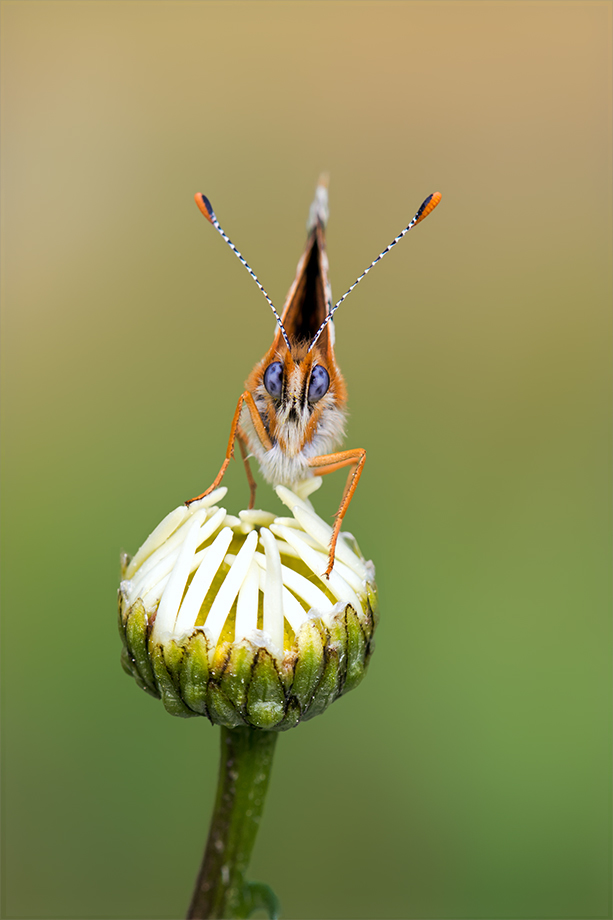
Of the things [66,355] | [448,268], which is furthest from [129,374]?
[448,268]

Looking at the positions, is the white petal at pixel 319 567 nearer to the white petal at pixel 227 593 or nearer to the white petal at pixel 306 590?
the white petal at pixel 306 590

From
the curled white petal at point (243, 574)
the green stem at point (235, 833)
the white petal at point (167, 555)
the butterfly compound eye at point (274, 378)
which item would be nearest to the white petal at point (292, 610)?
the curled white petal at point (243, 574)

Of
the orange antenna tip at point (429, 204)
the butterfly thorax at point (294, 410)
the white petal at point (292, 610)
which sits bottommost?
the white petal at point (292, 610)

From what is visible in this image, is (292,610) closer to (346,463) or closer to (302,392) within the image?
(346,463)

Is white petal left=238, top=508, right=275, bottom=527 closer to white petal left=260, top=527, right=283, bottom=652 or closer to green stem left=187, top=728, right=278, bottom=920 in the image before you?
white petal left=260, top=527, right=283, bottom=652

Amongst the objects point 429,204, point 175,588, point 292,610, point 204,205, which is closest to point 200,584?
point 175,588

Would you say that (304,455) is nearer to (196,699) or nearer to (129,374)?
(196,699)

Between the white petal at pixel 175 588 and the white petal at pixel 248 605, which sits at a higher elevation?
the white petal at pixel 175 588
